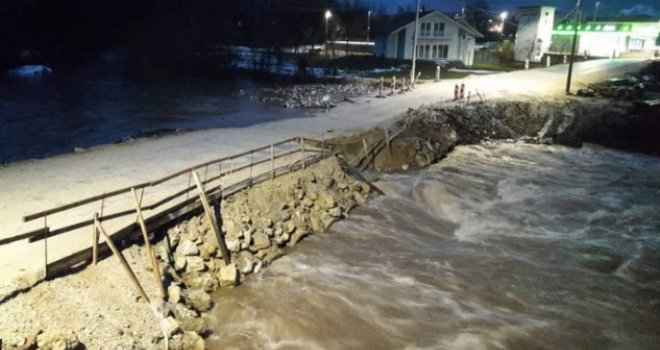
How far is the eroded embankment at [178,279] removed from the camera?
688 centimetres

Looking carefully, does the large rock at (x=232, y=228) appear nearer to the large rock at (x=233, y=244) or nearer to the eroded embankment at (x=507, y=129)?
the large rock at (x=233, y=244)

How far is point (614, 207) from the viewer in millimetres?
15102

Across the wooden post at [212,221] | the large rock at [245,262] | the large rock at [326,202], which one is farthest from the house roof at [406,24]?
the wooden post at [212,221]

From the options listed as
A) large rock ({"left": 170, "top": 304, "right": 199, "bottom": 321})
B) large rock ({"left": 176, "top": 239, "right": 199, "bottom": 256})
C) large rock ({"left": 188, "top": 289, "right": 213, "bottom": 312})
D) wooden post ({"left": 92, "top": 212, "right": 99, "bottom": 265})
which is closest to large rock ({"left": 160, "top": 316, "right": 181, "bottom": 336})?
large rock ({"left": 170, "top": 304, "right": 199, "bottom": 321})

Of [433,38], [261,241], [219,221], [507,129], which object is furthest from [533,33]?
[219,221]

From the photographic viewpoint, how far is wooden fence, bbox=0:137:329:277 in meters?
7.82

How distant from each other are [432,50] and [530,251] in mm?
45088

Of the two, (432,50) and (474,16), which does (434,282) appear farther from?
(474,16)

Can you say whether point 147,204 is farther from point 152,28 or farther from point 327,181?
point 152,28

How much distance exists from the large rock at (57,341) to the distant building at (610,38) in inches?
2330

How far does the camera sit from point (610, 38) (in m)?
59.8

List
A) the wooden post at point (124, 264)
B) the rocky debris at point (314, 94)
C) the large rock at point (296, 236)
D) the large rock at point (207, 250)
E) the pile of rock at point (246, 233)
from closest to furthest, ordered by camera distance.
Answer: the wooden post at point (124, 264), the pile of rock at point (246, 233), the large rock at point (207, 250), the large rock at point (296, 236), the rocky debris at point (314, 94)

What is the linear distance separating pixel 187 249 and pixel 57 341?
342 centimetres

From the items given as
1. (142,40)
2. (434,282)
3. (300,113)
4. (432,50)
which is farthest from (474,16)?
(434,282)
